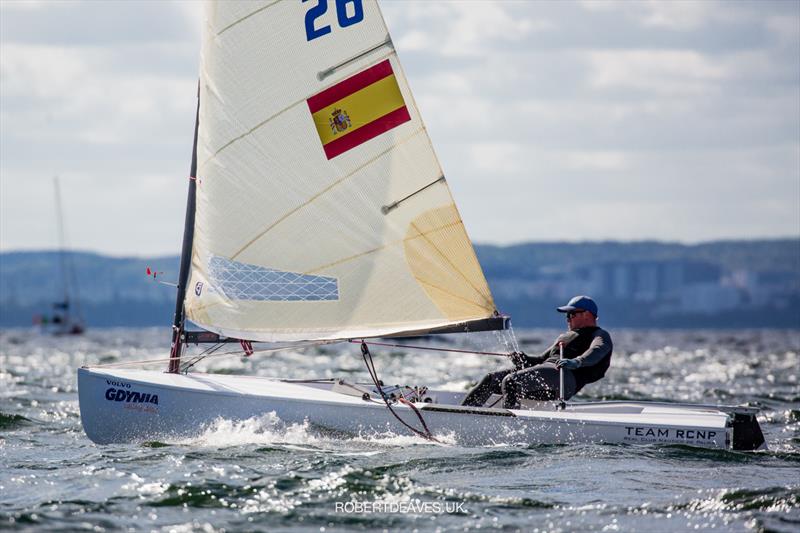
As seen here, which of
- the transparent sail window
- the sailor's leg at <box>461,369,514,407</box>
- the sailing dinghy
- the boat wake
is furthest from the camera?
the transparent sail window

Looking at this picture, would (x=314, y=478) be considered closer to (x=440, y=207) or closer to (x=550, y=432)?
(x=550, y=432)

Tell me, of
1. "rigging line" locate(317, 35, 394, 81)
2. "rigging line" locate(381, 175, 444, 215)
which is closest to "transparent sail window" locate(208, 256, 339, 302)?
"rigging line" locate(381, 175, 444, 215)

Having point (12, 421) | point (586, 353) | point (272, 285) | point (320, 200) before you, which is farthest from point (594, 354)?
point (12, 421)

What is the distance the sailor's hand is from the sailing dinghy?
53cm

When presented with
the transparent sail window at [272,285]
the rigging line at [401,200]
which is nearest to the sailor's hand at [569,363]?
the rigging line at [401,200]

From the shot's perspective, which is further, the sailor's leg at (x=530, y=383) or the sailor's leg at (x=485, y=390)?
the sailor's leg at (x=485, y=390)

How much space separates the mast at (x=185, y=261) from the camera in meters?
12.8

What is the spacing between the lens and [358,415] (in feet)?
38.7

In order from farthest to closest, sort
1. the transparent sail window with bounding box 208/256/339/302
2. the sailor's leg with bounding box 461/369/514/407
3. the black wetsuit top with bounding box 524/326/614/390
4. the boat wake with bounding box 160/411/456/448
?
1. the transparent sail window with bounding box 208/256/339/302
2. the sailor's leg with bounding box 461/369/514/407
3. the black wetsuit top with bounding box 524/326/614/390
4. the boat wake with bounding box 160/411/456/448

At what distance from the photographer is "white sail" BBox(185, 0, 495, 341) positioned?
40.8 feet

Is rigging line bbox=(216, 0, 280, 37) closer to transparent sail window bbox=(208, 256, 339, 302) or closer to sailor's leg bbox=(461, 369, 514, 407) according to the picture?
transparent sail window bbox=(208, 256, 339, 302)

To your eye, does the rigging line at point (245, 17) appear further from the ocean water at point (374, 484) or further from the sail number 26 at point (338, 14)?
the ocean water at point (374, 484)

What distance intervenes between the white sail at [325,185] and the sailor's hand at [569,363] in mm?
938

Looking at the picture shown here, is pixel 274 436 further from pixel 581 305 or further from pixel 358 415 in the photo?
pixel 581 305
